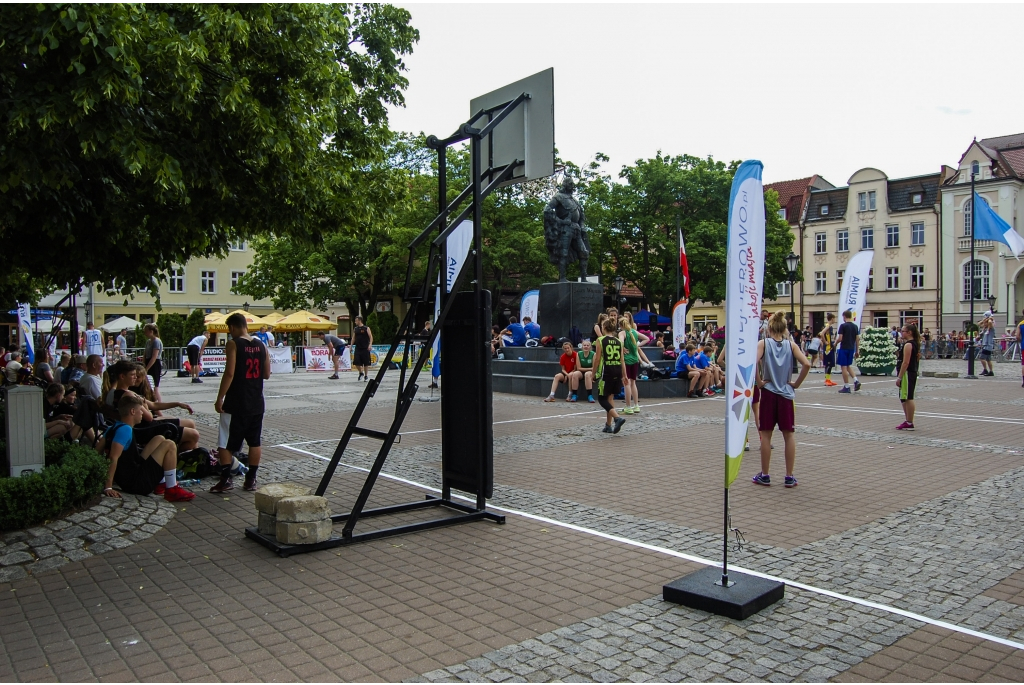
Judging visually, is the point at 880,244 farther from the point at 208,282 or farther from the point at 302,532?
the point at 302,532

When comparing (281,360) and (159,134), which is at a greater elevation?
(159,134)

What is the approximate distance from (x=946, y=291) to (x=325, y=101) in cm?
5772

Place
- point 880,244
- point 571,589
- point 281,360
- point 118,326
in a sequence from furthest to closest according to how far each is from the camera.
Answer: point 880,244, point 118,326, point 281,360, point 571,589

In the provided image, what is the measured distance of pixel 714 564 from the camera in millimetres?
5445

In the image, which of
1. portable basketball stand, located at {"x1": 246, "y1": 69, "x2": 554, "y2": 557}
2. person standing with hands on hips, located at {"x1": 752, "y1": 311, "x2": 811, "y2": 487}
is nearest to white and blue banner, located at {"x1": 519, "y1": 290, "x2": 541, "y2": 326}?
person standing with hands on hips, located at {"x1": 752, "y1": 311, "x2": 811, "y2": 487}

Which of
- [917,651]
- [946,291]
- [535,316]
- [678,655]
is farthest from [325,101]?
[946,291]

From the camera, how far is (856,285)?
21016 millimetres

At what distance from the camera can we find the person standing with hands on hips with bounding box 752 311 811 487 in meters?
7.97

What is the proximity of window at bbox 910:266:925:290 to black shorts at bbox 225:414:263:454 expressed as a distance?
2344 inches

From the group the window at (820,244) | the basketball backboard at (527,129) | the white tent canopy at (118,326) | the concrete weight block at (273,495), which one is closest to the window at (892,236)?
the window at (820,244)

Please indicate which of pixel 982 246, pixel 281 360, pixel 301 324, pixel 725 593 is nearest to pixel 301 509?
pixel 725 593

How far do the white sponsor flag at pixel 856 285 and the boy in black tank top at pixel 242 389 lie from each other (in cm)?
1722

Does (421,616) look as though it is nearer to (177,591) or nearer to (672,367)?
(177,591)

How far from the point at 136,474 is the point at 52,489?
47.9 inches
